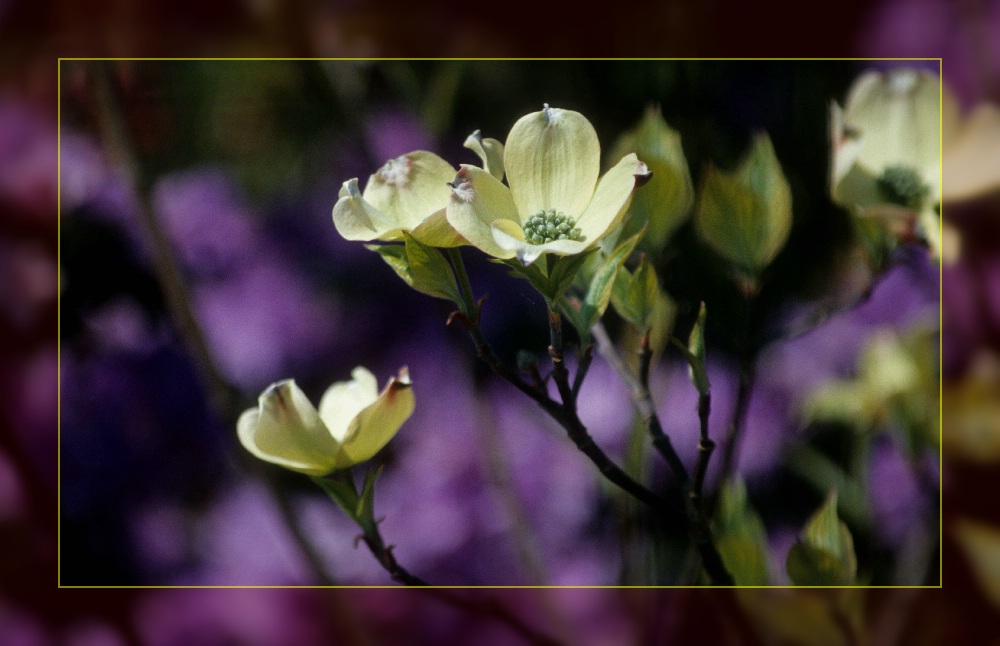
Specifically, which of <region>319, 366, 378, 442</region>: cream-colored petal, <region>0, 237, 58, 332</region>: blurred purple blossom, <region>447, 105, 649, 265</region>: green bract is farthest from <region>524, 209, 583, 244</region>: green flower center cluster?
<region>0, 237, 58, 332</region>: blurred purple blossom

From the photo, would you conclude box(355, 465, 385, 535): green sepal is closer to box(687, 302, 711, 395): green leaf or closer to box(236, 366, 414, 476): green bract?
box(236, 366, 414, 476): green bract

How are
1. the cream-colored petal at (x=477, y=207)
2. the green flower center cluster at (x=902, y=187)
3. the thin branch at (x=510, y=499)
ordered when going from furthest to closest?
the thin branch at (x=510, y=499) < the green flower center cluster at (x=902, y=187) < the cream-colored petal at (x=477, y=207)

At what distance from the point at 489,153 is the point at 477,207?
0.13ft

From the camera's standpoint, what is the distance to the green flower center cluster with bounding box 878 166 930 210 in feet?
1.55

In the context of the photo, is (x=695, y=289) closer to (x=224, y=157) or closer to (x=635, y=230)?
(x=635, y=230)

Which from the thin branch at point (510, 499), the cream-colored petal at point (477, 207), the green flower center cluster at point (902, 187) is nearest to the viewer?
the cream-colored petal at point (477, 207)

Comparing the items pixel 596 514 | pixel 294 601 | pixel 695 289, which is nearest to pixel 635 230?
pixel 695 289

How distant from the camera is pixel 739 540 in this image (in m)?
0.48

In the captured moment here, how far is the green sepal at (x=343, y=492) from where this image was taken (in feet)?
1.33

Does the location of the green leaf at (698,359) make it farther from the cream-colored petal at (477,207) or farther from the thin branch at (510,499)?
the thin branch at (510,499)

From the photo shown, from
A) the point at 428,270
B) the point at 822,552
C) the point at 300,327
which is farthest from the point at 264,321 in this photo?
the point at 822,552

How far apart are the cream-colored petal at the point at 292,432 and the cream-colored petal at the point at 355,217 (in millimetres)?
80

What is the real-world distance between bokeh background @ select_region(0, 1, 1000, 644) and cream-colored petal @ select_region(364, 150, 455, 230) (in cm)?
16

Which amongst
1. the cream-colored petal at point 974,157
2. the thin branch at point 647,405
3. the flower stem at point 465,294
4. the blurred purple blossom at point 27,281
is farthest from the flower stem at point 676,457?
the blurred purple blossom at point 27,281
